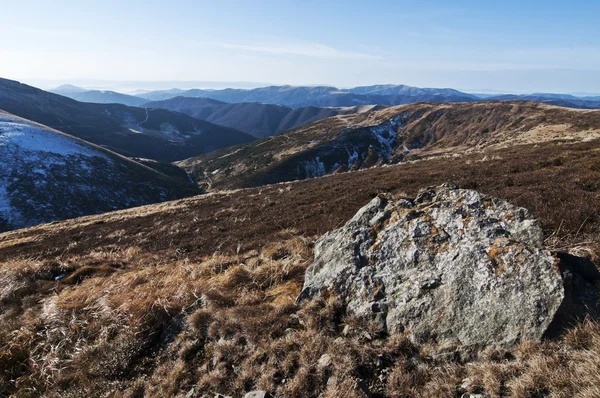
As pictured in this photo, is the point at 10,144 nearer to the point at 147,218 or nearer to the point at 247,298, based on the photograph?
the point at 147,218

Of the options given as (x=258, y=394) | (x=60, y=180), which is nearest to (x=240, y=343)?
(x=258, y=394)

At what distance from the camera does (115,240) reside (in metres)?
23.0

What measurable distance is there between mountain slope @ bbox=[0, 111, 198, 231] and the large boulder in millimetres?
80113

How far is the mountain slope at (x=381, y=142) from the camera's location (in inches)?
3903

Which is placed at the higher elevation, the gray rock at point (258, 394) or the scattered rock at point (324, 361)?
the scattered rock at point (324, 361)

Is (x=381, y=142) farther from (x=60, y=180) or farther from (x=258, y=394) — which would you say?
(x=258, y=394)

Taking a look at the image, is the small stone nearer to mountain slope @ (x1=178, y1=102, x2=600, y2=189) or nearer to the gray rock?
the gray rock

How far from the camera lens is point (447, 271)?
5027 mm

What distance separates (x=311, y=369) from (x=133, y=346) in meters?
3.30

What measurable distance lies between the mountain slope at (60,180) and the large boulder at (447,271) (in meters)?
80.1

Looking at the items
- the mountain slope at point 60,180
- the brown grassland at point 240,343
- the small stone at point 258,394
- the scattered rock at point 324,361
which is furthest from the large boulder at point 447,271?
the mountain slope at point 60,180

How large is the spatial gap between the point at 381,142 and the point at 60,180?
10595 cm

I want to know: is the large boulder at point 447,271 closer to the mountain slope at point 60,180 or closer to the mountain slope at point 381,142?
the mountain slope at point 60,180

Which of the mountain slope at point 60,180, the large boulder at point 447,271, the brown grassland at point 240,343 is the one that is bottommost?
the mountain slope at point 60,180
